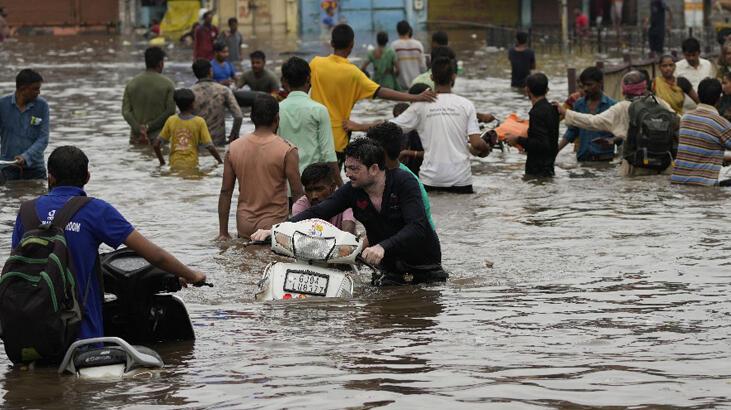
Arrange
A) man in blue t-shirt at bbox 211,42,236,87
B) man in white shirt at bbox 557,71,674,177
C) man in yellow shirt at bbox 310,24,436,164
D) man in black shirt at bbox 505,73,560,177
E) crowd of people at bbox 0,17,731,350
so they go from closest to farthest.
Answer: crowd of people at bbox 0,17,731,350, man in yellow shirt at bbox 310,24,436,164, man in black shirt at bbox 505,73,560,177, man in white shirt at bbox 557,71,674,177, man in blue t-shirt at bbox 211,42,236,87

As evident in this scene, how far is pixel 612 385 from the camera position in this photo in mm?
6812

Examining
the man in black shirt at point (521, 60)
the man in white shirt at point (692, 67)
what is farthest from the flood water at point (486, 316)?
the man in black shirt at point (521, 60)

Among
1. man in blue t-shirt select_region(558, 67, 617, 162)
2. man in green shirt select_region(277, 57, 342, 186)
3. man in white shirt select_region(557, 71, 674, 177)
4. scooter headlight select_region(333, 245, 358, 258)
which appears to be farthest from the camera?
man in blue t-shirt select_region(558, 67, 617, 162)

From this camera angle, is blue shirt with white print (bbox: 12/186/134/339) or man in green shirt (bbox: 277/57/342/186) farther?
man in green shirt (bbox: 277/57/342/186)

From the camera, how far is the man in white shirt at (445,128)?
13086 millimetres

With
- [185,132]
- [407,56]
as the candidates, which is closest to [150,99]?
[185,132]

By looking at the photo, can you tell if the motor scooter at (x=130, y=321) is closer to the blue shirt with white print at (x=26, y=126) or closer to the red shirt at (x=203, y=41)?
the blue shirt with white print at (x=26, y=126)

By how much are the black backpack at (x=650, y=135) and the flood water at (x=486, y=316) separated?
220 mm

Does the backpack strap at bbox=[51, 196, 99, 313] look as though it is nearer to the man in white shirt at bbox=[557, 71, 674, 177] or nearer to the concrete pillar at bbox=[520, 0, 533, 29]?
the man in white shirt at bbox=[557, 71, 674, 177]

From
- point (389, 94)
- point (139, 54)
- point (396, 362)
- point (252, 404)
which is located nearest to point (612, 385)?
point (396, 362)

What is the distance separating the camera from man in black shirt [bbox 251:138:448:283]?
8.70 m

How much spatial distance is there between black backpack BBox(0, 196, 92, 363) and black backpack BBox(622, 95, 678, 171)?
837 centimetres

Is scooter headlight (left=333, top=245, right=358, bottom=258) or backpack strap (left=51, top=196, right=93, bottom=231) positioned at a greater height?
backpack strap (left=51, top=196, right=93, bottom=231)

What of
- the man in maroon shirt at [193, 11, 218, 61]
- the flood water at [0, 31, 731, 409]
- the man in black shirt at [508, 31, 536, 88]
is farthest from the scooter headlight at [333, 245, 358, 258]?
the man in maroon shirt at [193, 11, 218, 61]
